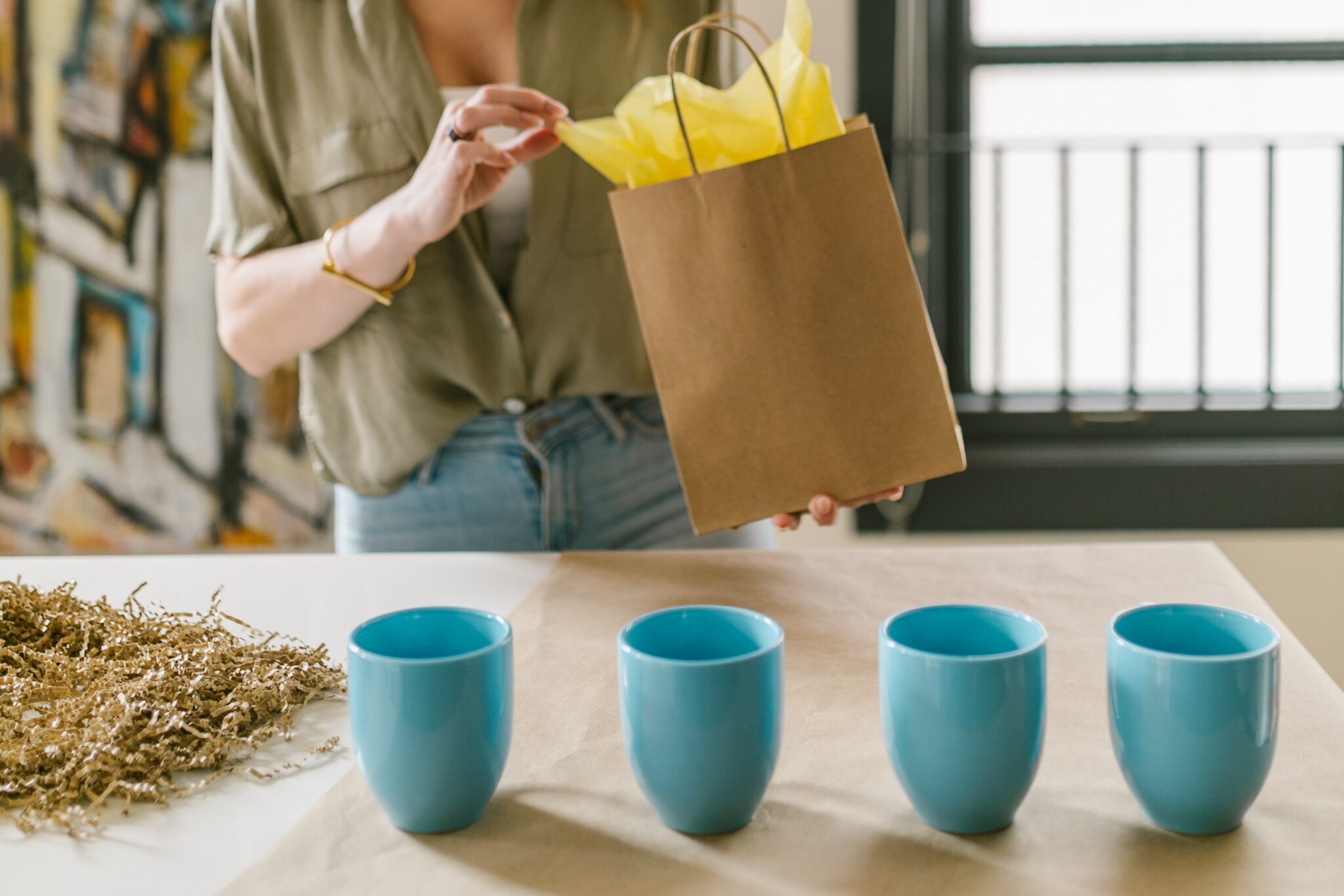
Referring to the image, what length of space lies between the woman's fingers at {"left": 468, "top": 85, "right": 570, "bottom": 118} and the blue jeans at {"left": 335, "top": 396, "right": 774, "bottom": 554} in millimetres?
313

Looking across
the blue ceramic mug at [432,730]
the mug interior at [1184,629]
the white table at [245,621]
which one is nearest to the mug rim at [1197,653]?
the mug interior at [1184,629]

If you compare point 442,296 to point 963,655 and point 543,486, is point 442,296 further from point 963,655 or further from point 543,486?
point 963,655

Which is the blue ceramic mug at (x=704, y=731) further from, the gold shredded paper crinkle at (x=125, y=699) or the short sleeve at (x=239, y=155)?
the short sleeve at (x=239, y=155)

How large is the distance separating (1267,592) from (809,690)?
5.35ft

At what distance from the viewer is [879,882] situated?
59 centimetres

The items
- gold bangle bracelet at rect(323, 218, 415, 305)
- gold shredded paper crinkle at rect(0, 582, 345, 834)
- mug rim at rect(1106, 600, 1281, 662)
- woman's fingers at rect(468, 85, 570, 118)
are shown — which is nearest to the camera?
mug rim at rect(1106, 600, 1281, 662)

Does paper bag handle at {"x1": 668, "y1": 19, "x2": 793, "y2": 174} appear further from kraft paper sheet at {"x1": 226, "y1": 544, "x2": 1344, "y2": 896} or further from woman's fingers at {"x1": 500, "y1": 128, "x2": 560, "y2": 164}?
kraft paper sheet at {"x1": 226, "y1": 544, "x2": 1344, "y2": 896}

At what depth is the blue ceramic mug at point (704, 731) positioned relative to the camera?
2.01 feet

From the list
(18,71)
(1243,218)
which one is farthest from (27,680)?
(1243,218)

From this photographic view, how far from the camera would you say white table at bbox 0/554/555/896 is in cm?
63

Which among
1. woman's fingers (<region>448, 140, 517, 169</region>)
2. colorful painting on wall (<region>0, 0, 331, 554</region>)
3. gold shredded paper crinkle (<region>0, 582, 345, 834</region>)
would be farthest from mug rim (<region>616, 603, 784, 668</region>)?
colorful painting on wall (<region>0, 0, 331, 554</region>)

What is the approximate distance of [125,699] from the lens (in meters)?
→ 0.74

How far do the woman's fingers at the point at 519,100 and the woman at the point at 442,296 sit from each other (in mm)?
188

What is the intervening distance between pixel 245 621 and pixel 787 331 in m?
0.50
